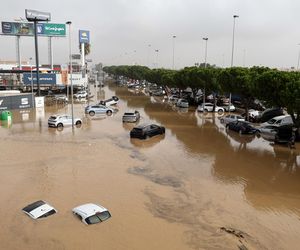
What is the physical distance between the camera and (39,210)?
14.6 m

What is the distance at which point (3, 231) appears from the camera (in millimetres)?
13266

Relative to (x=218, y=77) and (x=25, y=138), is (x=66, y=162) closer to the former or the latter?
(x=25, y=138)

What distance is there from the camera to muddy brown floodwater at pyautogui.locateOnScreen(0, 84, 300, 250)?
13.0 metres

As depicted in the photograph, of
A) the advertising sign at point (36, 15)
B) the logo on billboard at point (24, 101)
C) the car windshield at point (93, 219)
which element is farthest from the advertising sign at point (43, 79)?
the car windshield at point (93, 219)

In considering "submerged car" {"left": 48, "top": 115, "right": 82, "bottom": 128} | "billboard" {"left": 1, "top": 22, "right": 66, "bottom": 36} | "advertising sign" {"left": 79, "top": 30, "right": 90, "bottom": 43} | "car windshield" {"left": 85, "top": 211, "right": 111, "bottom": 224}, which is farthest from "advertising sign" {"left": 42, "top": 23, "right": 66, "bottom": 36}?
"car windshield" {"left": 85, "top": 211, "right": 111, "bottom": 224}

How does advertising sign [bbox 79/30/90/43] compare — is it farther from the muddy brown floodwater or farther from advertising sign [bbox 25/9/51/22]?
the muddy brown floodwater

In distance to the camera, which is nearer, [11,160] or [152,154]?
[11,160]

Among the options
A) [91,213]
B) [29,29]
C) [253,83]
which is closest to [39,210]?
[91,213]

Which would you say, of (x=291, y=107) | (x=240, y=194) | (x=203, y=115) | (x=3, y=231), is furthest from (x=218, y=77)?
(x=3, y=231)

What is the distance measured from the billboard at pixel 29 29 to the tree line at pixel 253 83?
39367 mm

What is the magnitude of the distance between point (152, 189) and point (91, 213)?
497 cm

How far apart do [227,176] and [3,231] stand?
13556 millimetres

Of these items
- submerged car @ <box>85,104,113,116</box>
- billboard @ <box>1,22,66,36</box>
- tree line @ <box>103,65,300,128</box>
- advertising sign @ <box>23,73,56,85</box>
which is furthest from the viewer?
billboard @ <box>1,22,66,36</box>

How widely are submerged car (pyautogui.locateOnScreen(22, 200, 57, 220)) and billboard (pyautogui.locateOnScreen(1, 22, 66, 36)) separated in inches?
3302
